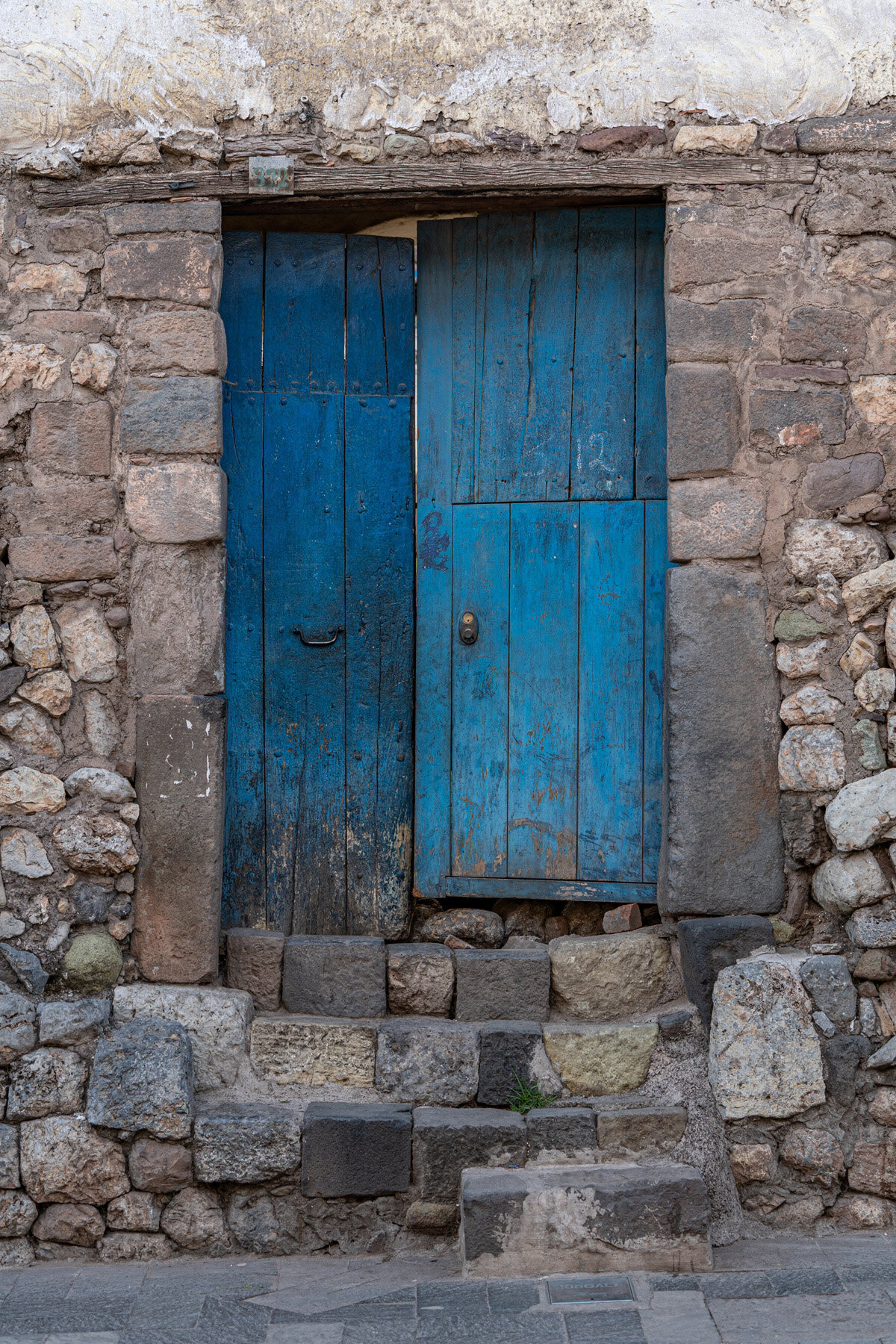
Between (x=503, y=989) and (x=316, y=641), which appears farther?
(x=316, y=641)

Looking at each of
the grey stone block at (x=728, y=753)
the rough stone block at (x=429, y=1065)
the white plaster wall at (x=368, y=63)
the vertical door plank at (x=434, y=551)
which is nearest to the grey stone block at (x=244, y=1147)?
the rough stone block at (x=429, y=1065)

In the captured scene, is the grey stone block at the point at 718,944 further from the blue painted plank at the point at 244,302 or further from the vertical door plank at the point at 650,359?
the blue painted plank at the point at 244,302

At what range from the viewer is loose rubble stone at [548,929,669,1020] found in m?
3.25

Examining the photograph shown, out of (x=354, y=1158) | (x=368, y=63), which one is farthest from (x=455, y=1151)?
(x=368, y=63)

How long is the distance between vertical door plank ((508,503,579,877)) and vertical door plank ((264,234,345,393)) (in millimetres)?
739

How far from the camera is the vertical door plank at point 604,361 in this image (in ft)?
11.1

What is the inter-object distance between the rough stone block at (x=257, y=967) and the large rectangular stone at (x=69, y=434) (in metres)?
1.44

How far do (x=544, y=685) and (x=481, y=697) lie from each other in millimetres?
198

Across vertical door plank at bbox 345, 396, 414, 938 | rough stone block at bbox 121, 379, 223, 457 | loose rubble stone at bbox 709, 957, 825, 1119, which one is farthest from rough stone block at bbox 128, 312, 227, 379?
loose rubble stone at bbox 709, 957, 825, 1119

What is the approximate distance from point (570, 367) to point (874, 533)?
102cm

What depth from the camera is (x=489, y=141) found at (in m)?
3.17

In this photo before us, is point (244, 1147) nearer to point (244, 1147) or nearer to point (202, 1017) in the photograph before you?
point (244, 1147)

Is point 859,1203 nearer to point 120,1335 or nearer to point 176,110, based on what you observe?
point 120,1335

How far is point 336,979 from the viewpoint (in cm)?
328
